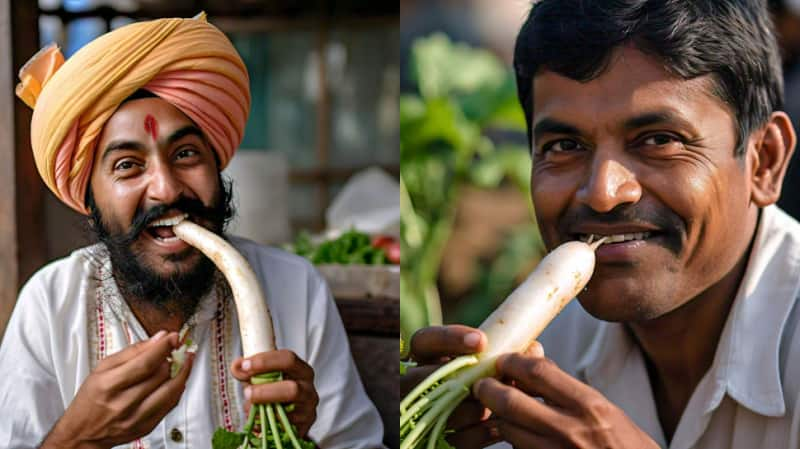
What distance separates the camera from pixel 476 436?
1.67 meters

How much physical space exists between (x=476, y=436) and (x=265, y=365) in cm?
41

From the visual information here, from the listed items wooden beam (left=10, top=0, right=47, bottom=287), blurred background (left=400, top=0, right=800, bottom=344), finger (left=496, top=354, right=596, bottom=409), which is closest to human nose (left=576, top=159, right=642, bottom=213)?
finger (left=496, top=354, right=596, bottom=409)

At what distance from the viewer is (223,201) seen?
2014mm

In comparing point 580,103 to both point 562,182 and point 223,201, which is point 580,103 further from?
point 223,201

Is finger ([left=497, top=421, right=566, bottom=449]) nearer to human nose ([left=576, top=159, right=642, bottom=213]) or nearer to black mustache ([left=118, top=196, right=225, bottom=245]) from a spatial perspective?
human nose ([left=576, top=159, right=642, bottom=213])

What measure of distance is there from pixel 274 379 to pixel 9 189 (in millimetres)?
892

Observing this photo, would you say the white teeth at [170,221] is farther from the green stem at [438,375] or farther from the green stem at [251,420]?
the green stem at [438,375]

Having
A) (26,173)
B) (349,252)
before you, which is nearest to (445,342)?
(26,173)

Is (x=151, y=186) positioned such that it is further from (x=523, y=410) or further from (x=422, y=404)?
(x=523, y=410)

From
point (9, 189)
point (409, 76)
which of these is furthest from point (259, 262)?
point (409, 76)

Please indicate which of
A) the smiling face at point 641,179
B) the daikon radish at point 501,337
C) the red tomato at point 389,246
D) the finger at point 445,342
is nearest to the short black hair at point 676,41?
the smiling face at point 641,179

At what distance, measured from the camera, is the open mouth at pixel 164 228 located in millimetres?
1858

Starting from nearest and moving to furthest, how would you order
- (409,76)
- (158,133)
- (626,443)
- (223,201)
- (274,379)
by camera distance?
1. (626,443)
2. (274,379)
3. (158,133)
4. (223,201)
5. (409,76)

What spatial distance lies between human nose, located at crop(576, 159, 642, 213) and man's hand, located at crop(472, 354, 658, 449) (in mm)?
336
